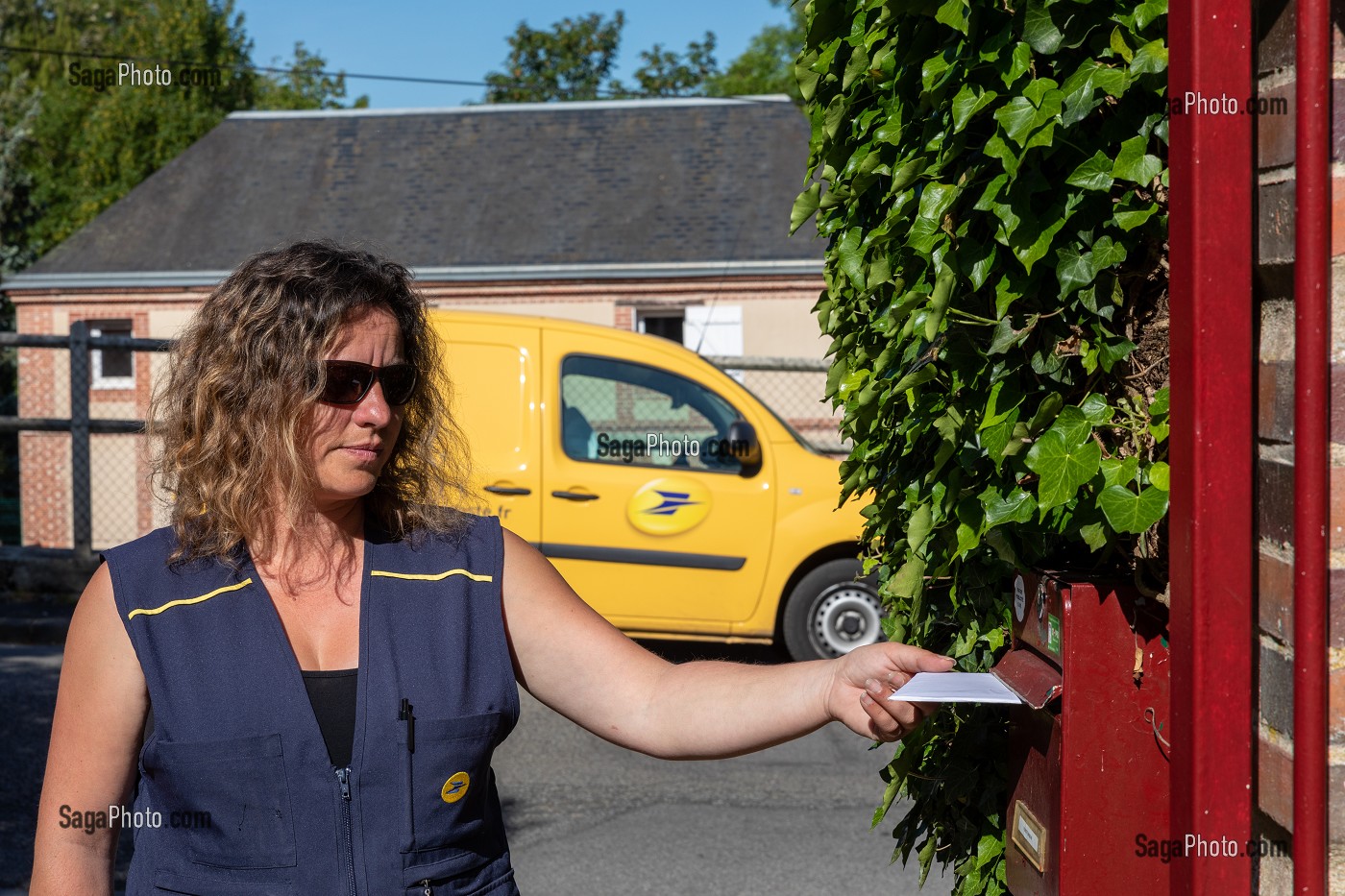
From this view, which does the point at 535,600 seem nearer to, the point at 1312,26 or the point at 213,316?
the point at 213,316

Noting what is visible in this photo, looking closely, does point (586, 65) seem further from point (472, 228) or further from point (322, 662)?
point (322, 662)

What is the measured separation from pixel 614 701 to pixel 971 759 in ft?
2.04

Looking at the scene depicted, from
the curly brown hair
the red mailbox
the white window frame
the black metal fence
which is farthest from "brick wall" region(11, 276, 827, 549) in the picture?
the red mailbox

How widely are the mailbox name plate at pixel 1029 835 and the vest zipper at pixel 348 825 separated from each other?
0.96 meters

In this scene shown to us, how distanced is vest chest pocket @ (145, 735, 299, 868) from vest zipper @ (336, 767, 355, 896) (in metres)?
0.07

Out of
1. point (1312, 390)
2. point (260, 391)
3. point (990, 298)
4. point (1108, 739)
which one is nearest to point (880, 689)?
point (1108, 739)

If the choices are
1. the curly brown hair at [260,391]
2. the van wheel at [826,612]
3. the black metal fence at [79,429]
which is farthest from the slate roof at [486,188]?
the curly brown hair at [260,391]

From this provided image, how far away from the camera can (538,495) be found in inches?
304

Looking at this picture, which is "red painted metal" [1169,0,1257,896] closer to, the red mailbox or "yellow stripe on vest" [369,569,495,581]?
the red mailbox

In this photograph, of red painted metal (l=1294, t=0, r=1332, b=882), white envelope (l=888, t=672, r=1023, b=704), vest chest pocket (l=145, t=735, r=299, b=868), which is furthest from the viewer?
vest chest pocket (l=145, t=735, r=299, b=868)

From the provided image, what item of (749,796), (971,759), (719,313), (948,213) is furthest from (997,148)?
(719,313)

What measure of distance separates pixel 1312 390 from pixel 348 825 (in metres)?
1.39

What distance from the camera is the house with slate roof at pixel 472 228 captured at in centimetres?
1945

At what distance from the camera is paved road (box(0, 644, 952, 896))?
483cm
